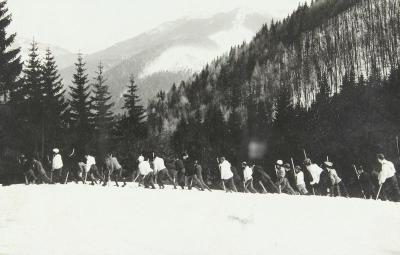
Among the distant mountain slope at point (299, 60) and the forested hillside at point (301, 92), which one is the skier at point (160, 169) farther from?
the distant mountain slope at point (299, 60)

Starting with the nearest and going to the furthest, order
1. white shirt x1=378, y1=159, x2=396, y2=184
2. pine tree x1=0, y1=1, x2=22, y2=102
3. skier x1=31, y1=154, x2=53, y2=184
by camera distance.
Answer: white shirt x1=378, y1=159, x2=396, y2=184
skier x1=31, y1=154, x2=53, y2=184
pine tree x1=0, y1=1, x2=22, y2=102

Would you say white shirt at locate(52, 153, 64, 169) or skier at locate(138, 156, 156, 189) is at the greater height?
white shirt at locate(52, 153, 64, 169)

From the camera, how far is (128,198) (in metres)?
20.8

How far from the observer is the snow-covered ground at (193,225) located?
1268 cm

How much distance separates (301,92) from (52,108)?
5651 cm

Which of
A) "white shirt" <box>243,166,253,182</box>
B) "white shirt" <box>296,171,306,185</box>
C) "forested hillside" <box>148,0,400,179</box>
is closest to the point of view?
"white shirt" <box>243,166,253,182</box>

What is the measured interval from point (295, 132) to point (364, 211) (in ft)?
168

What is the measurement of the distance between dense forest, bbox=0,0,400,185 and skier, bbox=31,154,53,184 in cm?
1515

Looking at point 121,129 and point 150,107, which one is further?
point 150,107

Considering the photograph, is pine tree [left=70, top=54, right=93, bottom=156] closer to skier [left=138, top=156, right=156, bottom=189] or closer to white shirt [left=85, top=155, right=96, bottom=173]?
white shirt [left=85, top=155, right=96, bottom=173]

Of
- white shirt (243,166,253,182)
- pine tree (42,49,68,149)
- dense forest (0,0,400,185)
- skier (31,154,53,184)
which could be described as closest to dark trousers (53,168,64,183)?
skier (31,154,53,184)

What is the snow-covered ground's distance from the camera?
12.7 metres

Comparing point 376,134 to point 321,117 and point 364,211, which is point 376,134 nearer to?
point 321,117

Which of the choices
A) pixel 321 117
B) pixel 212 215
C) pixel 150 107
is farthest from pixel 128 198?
pixel 150 107
